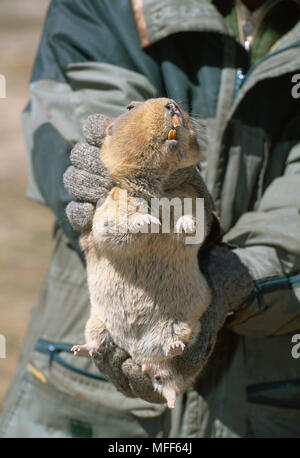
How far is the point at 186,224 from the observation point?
1.23 m

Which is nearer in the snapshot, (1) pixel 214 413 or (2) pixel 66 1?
(1) pixel 214 413

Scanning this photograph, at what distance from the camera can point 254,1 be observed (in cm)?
193

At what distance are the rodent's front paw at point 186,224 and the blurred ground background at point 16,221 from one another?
121 inches

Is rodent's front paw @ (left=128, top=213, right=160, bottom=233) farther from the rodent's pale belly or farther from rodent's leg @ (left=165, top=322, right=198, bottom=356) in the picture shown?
rodent's leg @ (left=165, top=322, right=198, bottom=356)

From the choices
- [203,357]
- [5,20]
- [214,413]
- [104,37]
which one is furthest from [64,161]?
[5,20]

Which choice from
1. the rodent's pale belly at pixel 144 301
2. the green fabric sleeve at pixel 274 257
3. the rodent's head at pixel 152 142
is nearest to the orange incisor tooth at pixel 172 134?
the rodent's head at pixel 152 142

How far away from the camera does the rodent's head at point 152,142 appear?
1.20 m

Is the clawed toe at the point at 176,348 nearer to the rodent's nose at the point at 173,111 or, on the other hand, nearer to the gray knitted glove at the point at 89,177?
the gray knitted glove at the point at 89,177

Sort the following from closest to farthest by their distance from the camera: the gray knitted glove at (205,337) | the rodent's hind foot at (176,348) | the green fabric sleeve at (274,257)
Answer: the rodent's hind foot at (176,348), the gray knitted glove at (205,337), the green fabric sleeve at (274,257)

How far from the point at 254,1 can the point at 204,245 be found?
2.84 feet

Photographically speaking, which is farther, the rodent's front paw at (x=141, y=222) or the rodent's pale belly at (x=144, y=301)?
the rodent's pale belly at (x=144, y=301)

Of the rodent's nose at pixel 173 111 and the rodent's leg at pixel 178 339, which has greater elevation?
the rodent's nose at pixel 173 111

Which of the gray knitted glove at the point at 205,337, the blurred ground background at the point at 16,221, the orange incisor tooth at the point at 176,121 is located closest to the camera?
the orange incisor tooth at the point at 176,121

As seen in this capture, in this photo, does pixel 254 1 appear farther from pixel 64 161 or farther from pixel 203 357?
pixel 203 357
